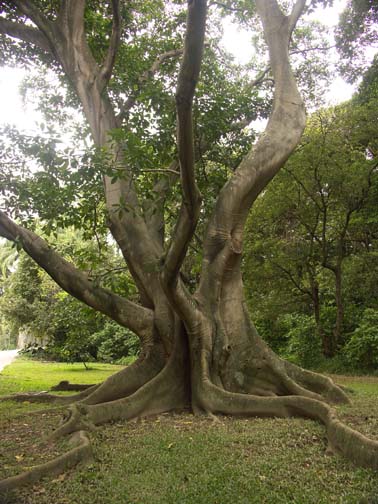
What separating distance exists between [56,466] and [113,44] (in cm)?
743

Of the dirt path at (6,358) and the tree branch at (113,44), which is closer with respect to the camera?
the tree branch at (113,44)


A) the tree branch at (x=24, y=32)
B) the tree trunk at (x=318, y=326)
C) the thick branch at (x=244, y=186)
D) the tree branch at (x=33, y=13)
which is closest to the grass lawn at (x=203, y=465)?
the thick branch at (x=244, y=186)

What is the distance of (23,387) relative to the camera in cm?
1249

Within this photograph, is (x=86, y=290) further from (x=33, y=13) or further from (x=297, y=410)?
(x=33, y=13)

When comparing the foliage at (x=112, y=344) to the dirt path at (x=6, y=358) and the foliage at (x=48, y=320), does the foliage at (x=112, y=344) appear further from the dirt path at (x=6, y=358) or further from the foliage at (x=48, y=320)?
the dirt path at (x=6, y=358)

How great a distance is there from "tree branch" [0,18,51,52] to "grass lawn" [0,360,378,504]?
762 centimetres

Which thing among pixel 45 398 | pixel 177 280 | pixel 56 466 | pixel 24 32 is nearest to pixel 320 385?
pixel 177 280

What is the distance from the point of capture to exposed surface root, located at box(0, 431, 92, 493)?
4.09m

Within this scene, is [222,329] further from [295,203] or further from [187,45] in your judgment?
[295,203]

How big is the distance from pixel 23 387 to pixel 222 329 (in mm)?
7137

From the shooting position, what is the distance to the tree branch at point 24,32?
9.64 m

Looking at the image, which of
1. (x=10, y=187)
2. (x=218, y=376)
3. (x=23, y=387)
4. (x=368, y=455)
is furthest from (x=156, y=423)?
(x=23, y=387)

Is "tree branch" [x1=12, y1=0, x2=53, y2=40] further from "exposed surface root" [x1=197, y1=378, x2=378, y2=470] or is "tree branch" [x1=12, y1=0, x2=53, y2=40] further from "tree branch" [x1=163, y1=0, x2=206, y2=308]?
"exposed surface root" [x1=197, y1=378, x2=378, y2=470]

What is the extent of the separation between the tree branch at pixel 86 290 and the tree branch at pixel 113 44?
11.3ft
